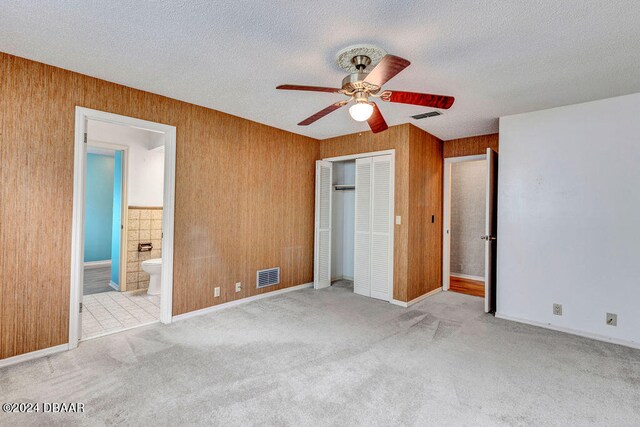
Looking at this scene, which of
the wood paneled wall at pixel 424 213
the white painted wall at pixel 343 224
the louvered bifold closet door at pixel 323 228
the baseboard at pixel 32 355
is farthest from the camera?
the white painted wall at pixel 343 224

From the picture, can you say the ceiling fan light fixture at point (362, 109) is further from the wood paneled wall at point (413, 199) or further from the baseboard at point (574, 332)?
the baseboard at point (574, 332)

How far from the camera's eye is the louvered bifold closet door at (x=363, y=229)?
15.0ft

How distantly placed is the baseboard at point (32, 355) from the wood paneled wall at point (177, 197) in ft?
0.12

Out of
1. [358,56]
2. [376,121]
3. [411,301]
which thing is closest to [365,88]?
[358,56]

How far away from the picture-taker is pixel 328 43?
2.19 m

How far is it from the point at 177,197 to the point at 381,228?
2.70 metres

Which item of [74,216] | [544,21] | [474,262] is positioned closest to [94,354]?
[74,216]

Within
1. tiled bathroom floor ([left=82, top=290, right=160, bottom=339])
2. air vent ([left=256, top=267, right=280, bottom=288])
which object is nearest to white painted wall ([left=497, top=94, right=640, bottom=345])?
air vent ([left=256, top=267, right=280, bottom=288])

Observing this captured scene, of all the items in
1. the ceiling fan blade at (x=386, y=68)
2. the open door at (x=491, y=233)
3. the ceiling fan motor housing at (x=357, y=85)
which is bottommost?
the open door at (x=491, y=233)

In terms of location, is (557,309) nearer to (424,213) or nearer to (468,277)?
(424,213)

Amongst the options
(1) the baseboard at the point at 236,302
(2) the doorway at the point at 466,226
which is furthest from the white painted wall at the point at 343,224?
(2) the doorway at the point at 466,226

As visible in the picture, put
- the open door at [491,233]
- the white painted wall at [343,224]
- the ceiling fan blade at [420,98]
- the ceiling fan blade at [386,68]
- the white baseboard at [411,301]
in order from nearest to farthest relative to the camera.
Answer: the ceiling fan blade at [386,68] < the ceiling fan blade at [420,98] < the open door at [491,233] < the white baseboard at [411,301] < the white painted wall at [343,224]

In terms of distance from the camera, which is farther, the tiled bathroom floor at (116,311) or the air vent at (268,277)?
the air vent at (268,277)

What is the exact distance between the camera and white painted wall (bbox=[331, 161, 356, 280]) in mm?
5598
